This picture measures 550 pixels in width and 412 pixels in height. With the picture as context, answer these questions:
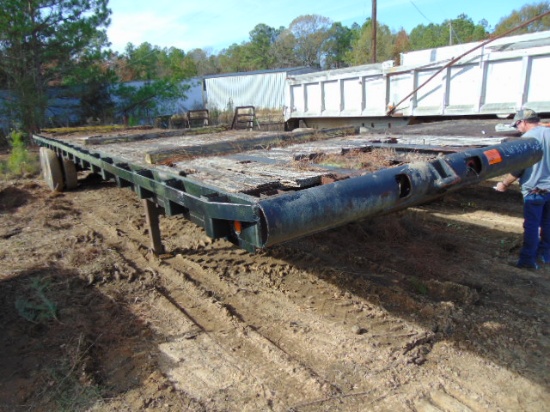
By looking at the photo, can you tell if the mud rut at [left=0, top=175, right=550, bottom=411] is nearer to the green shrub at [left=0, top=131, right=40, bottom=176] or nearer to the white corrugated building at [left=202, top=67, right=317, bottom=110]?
the green shrub at [left=0, top=131, right=40, bottom=176]

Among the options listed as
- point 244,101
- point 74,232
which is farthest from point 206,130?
point 244,101

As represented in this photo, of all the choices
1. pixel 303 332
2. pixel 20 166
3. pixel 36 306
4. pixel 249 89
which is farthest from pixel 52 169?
pixel 249 89

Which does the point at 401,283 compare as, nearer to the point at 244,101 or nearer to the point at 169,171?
the point at 169,171

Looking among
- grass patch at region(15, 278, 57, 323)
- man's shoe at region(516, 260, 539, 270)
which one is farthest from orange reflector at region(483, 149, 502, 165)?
grass patch at region(15, 278, 57, 323)

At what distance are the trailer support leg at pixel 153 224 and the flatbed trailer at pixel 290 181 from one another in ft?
0.05

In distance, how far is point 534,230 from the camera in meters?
4.04

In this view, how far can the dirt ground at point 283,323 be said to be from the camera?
8.18ft

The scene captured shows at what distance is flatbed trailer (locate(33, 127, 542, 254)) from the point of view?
214cm

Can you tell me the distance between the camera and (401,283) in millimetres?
3785

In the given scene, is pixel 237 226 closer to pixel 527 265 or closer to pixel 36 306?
pixel 36 306

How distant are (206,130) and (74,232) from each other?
3.17 meters

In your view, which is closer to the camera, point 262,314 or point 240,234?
point 240,234

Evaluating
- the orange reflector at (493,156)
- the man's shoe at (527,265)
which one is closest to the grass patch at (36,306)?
the orange reflector at (493,156)

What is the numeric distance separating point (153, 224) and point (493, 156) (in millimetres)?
3377
